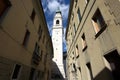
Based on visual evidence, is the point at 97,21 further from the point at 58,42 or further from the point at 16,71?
the point at 58,42

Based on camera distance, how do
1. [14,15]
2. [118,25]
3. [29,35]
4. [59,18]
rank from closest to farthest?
[118,25]
[14,15]
[29,35]
[59,18]

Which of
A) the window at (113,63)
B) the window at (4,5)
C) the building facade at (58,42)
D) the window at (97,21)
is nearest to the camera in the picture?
the window at (113,63)

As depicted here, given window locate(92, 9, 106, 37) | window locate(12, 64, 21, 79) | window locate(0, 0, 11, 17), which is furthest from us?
window locate(92, 9, 106, 37)

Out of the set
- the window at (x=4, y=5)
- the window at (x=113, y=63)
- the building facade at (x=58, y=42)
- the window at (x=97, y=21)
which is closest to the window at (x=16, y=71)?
the window at (x=4, y=5)

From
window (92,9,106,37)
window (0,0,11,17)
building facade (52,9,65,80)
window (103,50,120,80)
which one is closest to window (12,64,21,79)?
window (0,0,11,17)

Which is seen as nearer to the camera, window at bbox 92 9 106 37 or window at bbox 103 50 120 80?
window at bbox 103 50 120 80

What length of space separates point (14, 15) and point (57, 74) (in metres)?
30.9

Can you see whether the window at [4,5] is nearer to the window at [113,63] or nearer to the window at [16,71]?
the window at [16,71]

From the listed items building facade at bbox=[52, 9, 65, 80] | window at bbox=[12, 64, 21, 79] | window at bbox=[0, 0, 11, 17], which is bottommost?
window at bbox=[12, 64, 21, 79]

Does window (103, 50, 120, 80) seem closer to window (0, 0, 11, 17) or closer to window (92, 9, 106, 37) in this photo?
window (92, 9, 106, 37)

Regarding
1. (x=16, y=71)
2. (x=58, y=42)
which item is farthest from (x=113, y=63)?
(x=58, y=42)

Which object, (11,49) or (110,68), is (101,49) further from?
(11,49)

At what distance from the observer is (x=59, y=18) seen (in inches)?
1934

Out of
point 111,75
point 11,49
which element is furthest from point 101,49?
point 11,49
